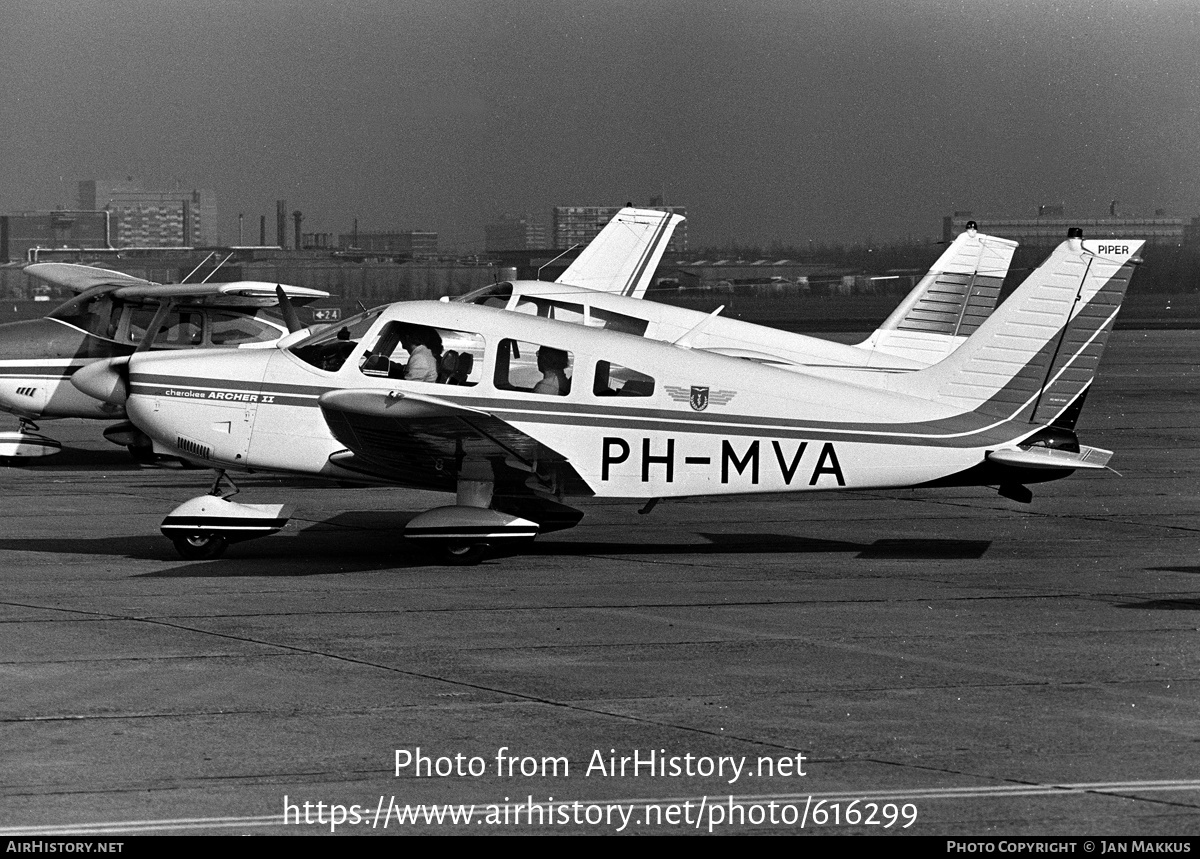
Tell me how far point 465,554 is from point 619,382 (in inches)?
70.5

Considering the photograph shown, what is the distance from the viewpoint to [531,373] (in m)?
12.0

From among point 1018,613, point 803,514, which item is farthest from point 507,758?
point 803,514

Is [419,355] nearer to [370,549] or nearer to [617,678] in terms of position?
[370,549]

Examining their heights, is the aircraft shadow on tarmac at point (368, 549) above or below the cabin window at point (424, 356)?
below

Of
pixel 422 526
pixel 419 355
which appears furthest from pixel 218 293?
pixel 422 526

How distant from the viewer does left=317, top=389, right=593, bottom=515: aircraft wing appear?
11.1 metres

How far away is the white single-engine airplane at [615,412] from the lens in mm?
11688

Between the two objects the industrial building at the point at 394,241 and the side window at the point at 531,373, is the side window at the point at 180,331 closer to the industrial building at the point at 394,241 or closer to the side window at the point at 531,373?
the side window at the point at 531,373

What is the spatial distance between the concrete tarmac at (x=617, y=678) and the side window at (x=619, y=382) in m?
1.33

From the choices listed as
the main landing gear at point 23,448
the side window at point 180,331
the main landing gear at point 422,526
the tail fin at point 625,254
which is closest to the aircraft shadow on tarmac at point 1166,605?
the main landing gear at point 422,526

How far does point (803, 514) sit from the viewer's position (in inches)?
583

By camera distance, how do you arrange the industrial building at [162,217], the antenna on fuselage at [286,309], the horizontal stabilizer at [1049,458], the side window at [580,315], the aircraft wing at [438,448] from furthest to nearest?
the industrial building at [162,217] < the side window at [580,315] < the antenna on fuselage at [286,309] < the horizontal stabilizer at [1049,458] < the aircraft wing at [438,448]

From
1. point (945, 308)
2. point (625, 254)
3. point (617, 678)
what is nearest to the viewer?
point (617, 678)
